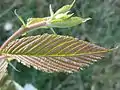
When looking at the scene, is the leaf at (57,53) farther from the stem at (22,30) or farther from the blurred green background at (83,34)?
the blurred green background at (83,34)

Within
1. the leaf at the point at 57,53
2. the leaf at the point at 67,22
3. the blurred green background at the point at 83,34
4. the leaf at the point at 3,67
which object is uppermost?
the blurred green background at the point at 83,34

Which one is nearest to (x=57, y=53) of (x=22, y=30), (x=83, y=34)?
(x=22, y=30)

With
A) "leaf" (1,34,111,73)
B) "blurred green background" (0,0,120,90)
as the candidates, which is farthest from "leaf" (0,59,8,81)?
Result: "blurred green background" (0,0,120,90)

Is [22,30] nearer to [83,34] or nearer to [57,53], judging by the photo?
[57,53]

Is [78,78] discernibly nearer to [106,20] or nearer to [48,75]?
[48,75]

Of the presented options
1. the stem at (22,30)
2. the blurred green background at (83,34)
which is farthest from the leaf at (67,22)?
the blurred green background at (83,34)

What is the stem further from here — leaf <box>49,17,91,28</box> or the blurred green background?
the blurred green background
